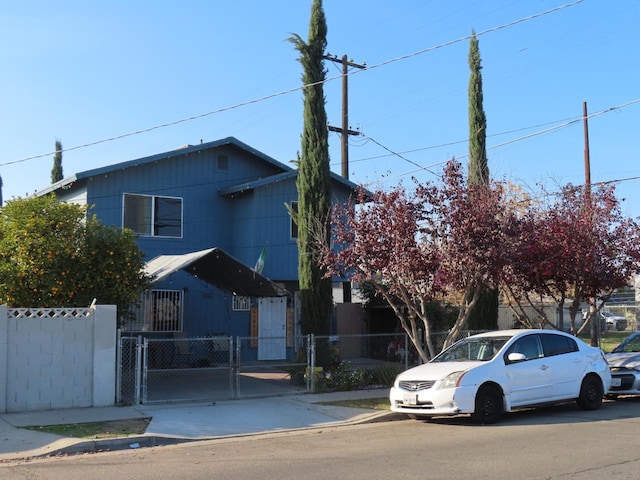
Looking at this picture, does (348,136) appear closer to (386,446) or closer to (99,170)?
(99,170)

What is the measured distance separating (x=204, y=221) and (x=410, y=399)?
11941mm

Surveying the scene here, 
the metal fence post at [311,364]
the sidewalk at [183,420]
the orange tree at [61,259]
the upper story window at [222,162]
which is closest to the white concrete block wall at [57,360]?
the sidewalk at [183,420]

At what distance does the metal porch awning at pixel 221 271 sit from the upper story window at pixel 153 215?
7.20 feet

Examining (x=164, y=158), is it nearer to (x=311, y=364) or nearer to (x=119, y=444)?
(x=311, y=364)

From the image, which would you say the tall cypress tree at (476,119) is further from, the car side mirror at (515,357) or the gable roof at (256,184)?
the car side mirror at (515,357)

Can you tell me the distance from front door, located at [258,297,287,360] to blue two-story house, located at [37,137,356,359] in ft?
0.11

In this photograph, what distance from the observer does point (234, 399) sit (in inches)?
523

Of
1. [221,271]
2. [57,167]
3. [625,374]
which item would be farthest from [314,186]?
[57,167]

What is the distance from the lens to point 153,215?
20.2 m

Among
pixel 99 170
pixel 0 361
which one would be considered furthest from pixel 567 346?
pixel 99 170

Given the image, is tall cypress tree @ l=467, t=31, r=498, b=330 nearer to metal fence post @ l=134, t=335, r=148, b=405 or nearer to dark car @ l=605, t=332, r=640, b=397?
dark car @ l=605, t=332, r=640, b=397

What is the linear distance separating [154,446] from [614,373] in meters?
9.26

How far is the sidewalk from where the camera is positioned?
9242mm

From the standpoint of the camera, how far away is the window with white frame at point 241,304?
21.2 metres
